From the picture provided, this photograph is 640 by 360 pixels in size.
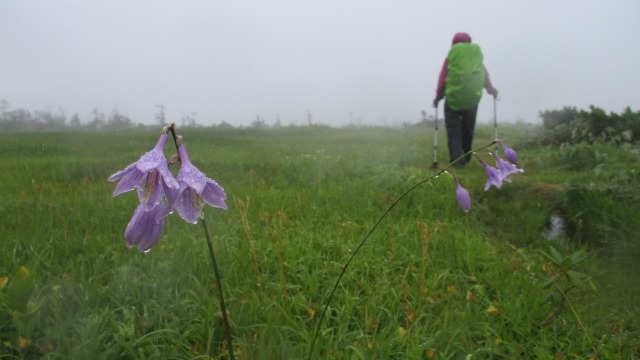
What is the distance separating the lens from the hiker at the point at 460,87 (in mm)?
6531

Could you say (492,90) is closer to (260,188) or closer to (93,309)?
(260,188)

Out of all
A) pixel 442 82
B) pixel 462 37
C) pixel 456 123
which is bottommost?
pixel 456 123

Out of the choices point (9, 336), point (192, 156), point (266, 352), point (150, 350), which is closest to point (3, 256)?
point (9, 336)

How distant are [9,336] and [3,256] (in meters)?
1.03

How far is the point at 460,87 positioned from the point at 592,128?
3327 millimetres

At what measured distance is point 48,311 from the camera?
215 cm

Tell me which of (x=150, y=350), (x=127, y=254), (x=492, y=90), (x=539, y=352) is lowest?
(x=539, y=352)

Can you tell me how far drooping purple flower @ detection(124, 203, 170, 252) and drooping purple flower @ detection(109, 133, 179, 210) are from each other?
0.04 m

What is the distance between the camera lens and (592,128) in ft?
26.0

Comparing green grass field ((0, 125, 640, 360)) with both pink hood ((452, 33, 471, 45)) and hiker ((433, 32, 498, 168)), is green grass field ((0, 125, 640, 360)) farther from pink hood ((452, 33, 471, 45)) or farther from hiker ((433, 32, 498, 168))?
pink hood ((452, 33, 471, 45))

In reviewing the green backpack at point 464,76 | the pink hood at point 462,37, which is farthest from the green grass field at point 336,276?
the pink hood at point 462,37

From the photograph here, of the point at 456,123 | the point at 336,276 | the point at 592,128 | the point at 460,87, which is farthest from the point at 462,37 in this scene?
the point at 336,276

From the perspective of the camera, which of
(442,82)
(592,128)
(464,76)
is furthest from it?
(592,128)

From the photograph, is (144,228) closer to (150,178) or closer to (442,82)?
(150,178)
